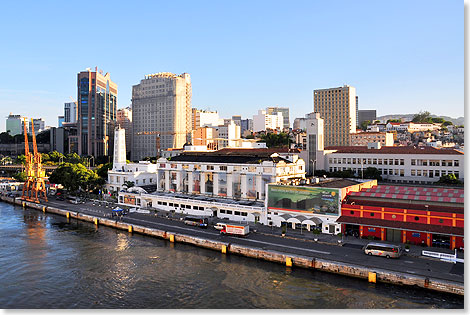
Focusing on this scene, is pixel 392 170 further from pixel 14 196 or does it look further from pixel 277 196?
pixel 14 196

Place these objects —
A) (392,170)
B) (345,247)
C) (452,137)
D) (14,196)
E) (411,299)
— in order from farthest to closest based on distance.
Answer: (452,137) < (14,196) < (392,170) < (345,247) < (411,299)

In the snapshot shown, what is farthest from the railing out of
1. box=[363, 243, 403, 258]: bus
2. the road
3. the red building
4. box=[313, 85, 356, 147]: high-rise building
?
box=[313, 85, 356, 147]: high-rise building

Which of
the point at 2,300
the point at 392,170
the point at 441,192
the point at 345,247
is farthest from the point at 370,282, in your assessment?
the point at 392,170

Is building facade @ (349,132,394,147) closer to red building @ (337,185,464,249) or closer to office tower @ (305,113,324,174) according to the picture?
office tower @ (305,113,324,174)

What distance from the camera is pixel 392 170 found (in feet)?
253

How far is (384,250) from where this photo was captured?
3688 cm

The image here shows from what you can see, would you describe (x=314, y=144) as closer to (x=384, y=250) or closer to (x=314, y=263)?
(x=384, y=250)

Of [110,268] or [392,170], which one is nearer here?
[110,268]

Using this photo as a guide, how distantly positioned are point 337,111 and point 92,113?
108201 millimetres

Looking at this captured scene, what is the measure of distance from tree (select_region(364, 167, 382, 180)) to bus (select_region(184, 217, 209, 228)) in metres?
39.2

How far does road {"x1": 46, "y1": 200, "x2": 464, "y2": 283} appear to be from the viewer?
33.0 meters

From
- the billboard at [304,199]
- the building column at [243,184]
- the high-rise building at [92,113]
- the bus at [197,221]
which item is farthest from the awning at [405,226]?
the high-rise building at [92,113]

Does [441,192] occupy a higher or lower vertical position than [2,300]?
higher

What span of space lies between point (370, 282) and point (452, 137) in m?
142
